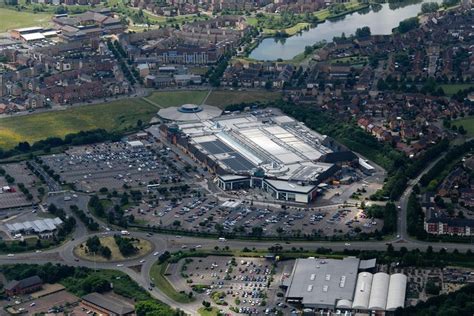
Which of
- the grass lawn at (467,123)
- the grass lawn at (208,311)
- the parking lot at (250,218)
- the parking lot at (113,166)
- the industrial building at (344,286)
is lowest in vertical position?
the parking lot at (113,166)

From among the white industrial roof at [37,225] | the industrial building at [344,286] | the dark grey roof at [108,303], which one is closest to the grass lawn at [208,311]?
the dark grey roof at [108,303]

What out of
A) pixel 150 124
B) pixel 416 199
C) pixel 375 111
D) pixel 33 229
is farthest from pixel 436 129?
pixel 33 229

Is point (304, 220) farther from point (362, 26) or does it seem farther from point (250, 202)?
point (362, 26)

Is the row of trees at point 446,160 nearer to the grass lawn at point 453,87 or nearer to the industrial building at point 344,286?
the industrial building at point 344,286

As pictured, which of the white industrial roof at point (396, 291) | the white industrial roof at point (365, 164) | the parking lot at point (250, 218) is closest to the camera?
the white industrial roof at point (396, 291)

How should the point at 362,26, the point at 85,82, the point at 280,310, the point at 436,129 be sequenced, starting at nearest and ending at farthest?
the point at 280,310 → the point at 436,129 → the point at 85,82 → the point at 362,26

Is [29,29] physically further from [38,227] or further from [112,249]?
[112,249]

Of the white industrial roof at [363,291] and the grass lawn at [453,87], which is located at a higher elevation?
the white industrial roof at [363,291]
